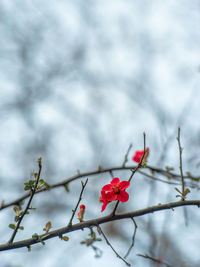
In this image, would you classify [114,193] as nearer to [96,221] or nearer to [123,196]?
[123,196]

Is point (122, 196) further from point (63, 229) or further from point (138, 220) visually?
point (138, 220)

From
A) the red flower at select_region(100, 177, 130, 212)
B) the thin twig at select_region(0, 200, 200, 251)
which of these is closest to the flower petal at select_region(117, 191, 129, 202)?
the red flower at select_region(100, 177, 130, 212)

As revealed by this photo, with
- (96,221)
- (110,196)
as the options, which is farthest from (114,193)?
(96,221)

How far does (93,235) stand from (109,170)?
52cm

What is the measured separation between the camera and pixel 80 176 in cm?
194

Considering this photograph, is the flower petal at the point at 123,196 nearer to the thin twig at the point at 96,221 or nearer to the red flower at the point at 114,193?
the red flower at the point at 114,193

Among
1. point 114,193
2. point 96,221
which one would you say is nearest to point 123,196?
point 114,193

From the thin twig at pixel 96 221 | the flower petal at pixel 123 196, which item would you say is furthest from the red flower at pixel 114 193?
the thin twig at pixel 96 221

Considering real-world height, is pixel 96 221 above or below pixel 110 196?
below

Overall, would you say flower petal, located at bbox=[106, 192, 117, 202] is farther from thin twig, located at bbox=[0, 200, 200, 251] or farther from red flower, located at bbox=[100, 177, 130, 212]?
thin twig, located at bbox=[0, 200, 200, 251]

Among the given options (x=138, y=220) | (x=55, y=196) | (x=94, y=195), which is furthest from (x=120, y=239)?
(x=55, y=196)

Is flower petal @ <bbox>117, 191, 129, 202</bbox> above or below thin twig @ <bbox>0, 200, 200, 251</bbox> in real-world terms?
above

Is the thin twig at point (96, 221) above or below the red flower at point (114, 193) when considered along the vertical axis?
below

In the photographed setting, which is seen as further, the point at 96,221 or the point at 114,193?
the point at 114,193
